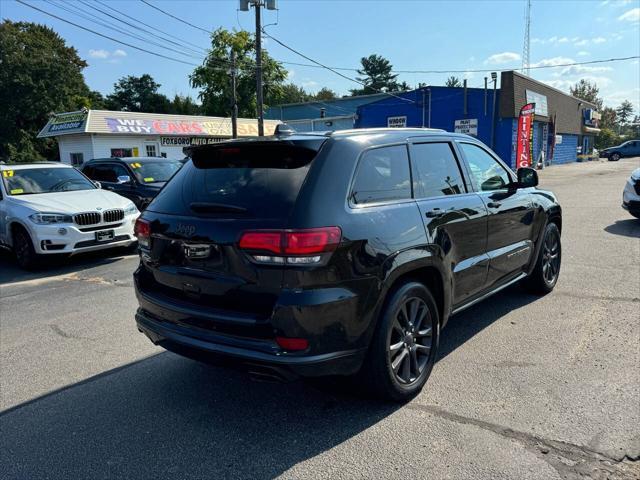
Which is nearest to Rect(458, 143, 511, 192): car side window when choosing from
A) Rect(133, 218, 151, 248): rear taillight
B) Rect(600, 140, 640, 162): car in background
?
Rect(133, 218, 151, 248): rear taillight

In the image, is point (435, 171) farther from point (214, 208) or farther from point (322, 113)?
point (322, 113)

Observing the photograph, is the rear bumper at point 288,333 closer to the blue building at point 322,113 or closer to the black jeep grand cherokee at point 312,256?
the black jeep grand cherokee at point 312,256

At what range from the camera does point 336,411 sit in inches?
130

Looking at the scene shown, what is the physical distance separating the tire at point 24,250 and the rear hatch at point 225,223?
218 inches

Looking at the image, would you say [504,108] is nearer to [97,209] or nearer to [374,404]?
[97,209]

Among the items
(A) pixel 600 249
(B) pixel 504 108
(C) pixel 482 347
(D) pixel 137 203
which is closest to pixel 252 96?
(B) pixel 504 108

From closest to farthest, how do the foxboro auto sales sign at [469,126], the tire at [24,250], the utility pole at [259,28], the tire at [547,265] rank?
the tire at [547,265] < the tire at [24,250] < the utility pole at [259,28] < the foxboro auto sales sign at [469,126]

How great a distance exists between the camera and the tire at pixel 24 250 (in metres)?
7.98

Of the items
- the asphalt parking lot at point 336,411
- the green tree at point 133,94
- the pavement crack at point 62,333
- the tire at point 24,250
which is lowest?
the pavement crack at point 62,333

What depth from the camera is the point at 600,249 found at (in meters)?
8.11

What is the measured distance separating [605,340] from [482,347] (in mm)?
1117

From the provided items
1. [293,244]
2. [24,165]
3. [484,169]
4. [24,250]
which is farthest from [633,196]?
[24,165]

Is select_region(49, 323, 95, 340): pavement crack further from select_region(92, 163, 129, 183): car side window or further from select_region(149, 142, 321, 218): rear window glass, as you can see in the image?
select_region(92, 163, 129, 183): car side window

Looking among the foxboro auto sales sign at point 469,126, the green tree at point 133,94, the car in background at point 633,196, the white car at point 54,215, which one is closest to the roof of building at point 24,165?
the white car at point 54,215
